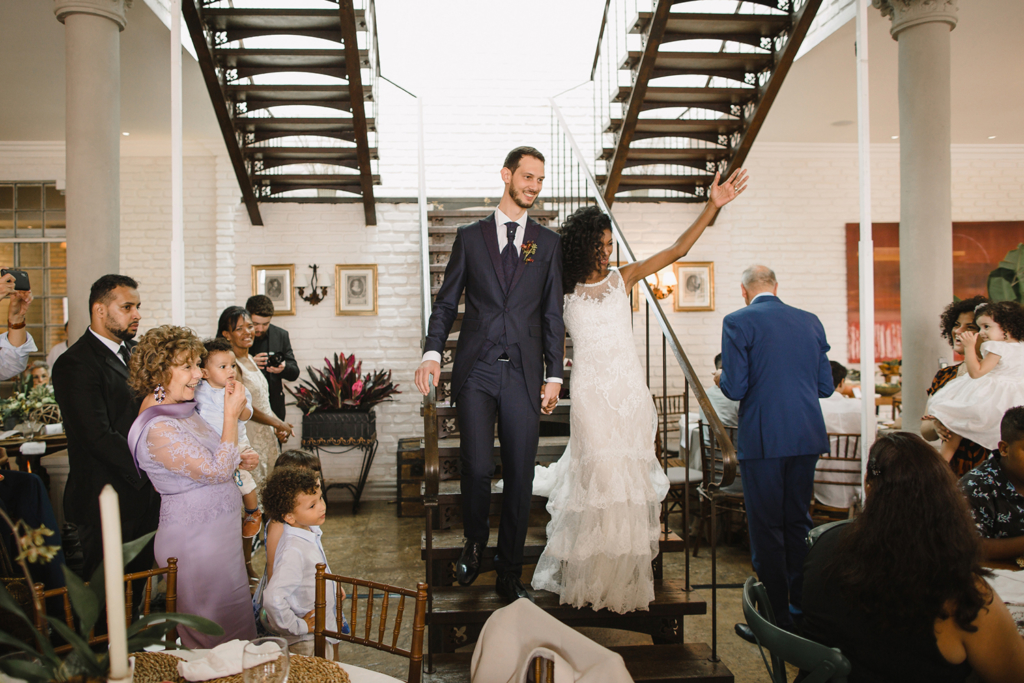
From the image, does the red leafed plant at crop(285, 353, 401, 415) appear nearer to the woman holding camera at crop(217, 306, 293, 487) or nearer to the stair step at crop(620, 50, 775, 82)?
the woman holding camera at crop(217, 306, 293, 487)

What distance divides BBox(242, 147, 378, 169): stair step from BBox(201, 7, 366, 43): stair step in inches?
38.5

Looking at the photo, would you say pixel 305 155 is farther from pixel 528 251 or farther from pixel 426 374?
pixel 426 374

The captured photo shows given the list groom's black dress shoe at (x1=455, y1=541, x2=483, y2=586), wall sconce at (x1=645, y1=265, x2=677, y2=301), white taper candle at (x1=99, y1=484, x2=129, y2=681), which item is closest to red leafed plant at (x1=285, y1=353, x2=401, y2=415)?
wall sconce at (x1=645, y1=265, x2=677, y2=301)

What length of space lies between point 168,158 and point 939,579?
23.4 feet

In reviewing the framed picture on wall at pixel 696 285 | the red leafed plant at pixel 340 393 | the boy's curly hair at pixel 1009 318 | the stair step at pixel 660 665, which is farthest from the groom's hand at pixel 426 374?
the framed picture on wall at pixel 696 285

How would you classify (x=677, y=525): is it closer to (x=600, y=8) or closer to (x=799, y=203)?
(x=799, y=203)

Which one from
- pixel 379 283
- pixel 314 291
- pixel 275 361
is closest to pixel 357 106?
pixel 379 283

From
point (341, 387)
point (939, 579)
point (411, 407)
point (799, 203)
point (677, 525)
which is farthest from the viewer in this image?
point (799, 203)

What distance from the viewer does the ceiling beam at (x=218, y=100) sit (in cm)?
443

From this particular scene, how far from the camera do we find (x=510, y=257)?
8.19 ft

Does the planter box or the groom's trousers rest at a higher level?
the groom's trousers

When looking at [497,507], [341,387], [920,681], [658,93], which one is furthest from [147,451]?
[658,93]

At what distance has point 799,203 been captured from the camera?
6.87 metres

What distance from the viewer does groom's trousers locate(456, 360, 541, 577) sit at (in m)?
2.43
